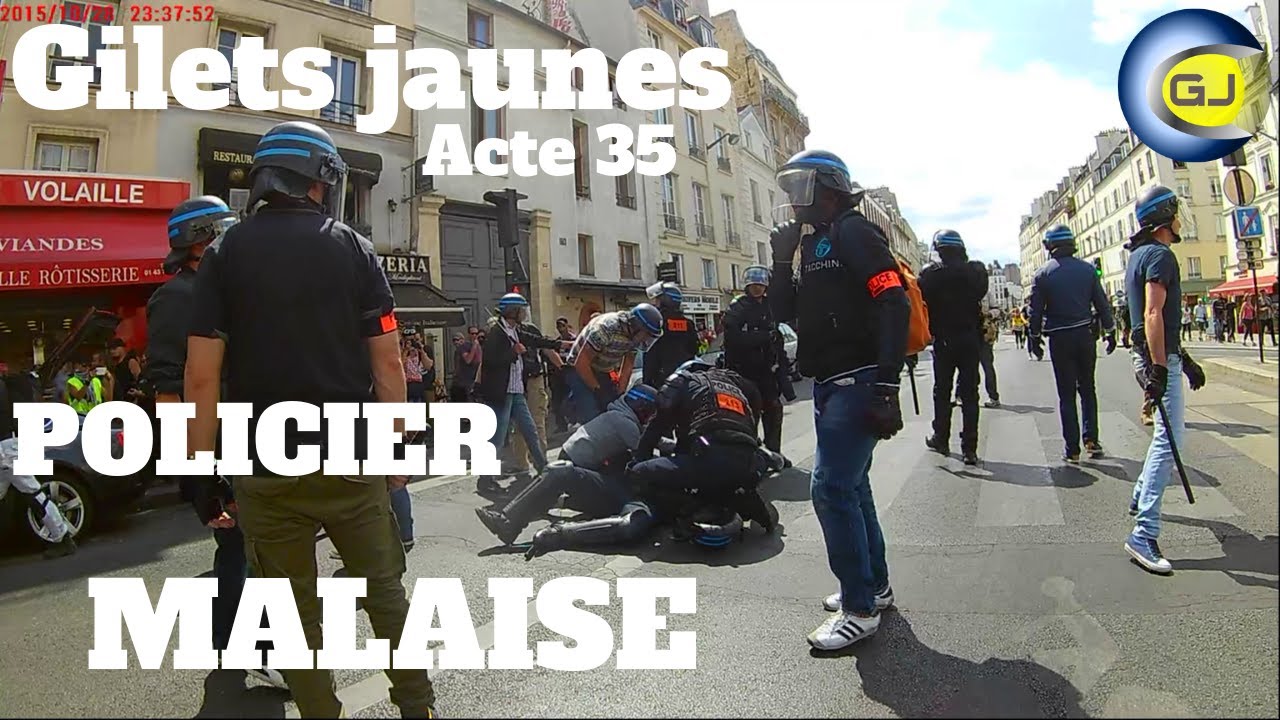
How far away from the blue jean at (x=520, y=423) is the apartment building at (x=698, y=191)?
19.7 m

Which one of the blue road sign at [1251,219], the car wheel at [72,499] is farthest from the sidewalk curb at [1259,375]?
the car wheel at [72,499]

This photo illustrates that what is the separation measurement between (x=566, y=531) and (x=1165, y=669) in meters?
2.92

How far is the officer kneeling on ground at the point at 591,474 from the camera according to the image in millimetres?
4234

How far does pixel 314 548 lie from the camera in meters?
2.01

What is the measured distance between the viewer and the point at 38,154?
1231 cm

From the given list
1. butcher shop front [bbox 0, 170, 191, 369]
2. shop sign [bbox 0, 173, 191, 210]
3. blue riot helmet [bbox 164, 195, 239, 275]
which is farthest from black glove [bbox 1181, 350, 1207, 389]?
shop sign [bbox 0, 173, 191, 210]

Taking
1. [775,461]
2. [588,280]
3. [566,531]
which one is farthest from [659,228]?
[566,531]

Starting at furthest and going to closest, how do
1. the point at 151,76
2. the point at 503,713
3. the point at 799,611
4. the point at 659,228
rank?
1. the point at 659,228
2. the point at 151,76
3. the point at 799,611
4. the point at 503,713

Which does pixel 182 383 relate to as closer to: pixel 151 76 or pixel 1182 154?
pixel 1182 154

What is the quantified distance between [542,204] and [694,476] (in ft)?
59.6

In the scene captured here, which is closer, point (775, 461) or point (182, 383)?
point (182, 383)

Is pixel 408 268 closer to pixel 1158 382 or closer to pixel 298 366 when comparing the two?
pixel 298 366

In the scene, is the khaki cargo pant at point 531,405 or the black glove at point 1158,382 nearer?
the black glove at point 1158,382

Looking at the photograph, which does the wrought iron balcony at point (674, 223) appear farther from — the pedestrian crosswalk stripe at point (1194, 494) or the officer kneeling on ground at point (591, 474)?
the officer kneeling on ground at point (591, 474)
